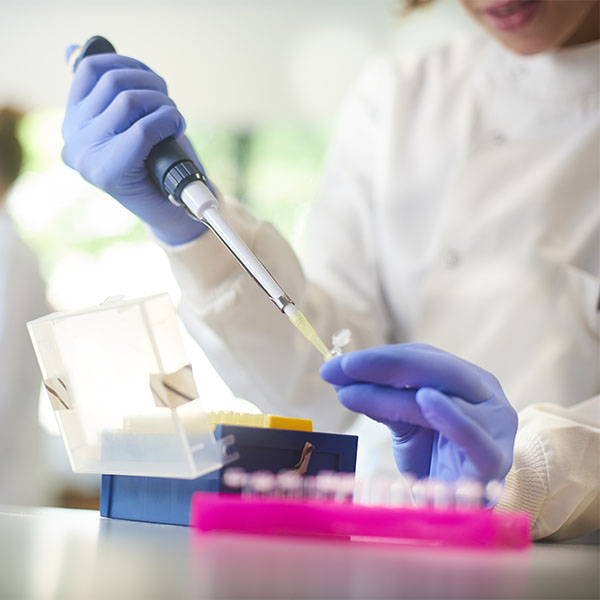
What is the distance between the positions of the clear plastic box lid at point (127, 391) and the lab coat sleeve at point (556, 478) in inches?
12.2

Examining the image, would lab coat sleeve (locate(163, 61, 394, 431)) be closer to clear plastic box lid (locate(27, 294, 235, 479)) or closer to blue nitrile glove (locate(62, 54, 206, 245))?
blue nitrile glove (locate(62, 54, 206, 245))

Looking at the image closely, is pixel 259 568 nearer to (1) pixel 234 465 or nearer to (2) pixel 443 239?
(1) pixel 234 465

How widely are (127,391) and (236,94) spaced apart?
15.6 feet

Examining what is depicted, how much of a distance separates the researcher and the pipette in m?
0.03

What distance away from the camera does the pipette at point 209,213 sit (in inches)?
27.0

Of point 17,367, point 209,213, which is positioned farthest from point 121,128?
point 17,367

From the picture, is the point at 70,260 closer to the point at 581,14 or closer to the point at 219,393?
the point at 219,393

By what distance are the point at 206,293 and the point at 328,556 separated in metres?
0.54

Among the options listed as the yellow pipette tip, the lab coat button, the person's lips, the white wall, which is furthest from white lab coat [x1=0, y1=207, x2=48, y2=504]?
the white wall

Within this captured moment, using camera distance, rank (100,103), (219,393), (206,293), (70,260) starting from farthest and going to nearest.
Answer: (70,260) < (219,393) < (206,293) < (100,103)

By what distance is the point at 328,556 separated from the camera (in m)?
0.48

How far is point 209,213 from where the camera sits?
27.4 inches

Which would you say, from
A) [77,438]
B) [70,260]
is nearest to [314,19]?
[70,260]

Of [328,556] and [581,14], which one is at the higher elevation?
[581,14]
